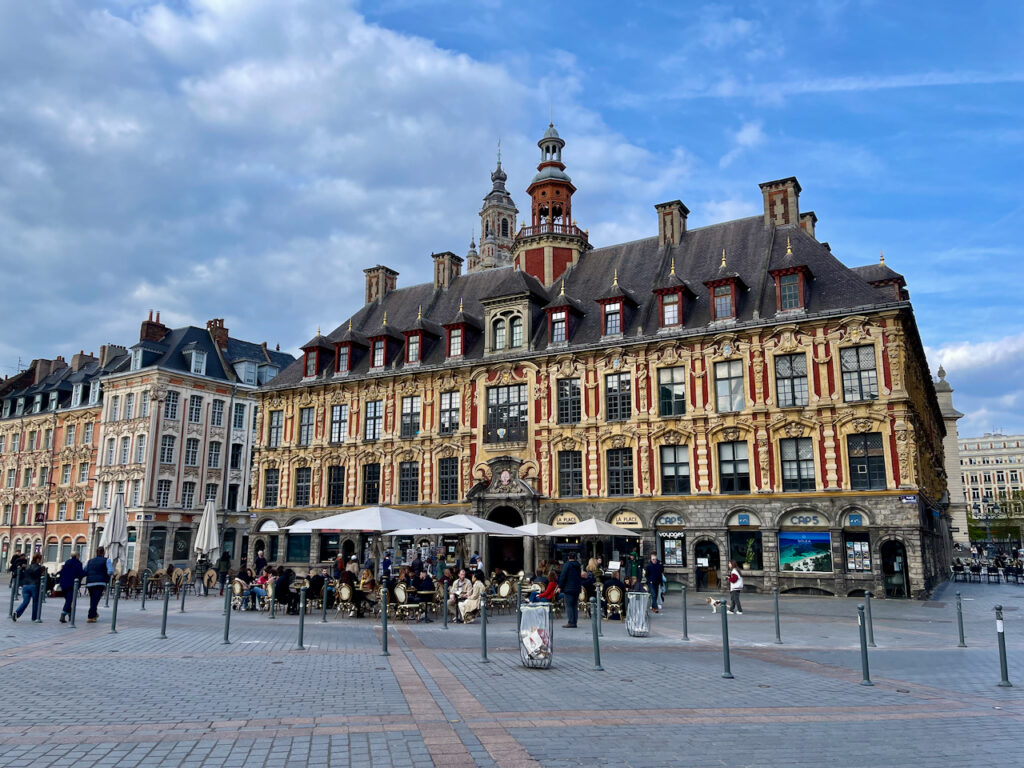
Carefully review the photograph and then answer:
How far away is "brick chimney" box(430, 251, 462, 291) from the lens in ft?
153

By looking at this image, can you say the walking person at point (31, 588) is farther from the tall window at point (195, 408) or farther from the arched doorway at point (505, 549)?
the tall window at point (195, 408)

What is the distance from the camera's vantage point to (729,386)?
3281 cm

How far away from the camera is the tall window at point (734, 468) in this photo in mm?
32062

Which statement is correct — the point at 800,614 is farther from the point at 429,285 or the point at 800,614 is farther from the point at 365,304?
the point at 365,304

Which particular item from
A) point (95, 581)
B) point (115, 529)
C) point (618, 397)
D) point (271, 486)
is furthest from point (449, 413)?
point (95, 581)

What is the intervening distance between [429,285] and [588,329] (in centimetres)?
1353

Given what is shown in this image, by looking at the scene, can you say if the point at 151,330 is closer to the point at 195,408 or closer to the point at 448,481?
the point at 195,408

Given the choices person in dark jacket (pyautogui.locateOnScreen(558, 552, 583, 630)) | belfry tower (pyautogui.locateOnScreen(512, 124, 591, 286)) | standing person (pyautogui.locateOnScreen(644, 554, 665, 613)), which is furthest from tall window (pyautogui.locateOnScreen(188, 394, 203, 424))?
person in dark jacket (pyautogui.locateOnScreen(558, 552, 583, 630))

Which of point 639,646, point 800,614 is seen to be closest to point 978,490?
point 800,614

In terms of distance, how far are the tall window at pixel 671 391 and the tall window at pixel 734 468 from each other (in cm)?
241

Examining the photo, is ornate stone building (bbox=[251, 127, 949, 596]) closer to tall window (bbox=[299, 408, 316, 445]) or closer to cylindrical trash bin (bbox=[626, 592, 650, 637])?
tall window (bbox=[299, 408, 316, 445])

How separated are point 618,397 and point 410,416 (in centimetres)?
1153

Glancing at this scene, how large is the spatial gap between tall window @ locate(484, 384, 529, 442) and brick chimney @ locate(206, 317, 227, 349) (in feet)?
88.9

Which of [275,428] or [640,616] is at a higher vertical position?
[275,428]
